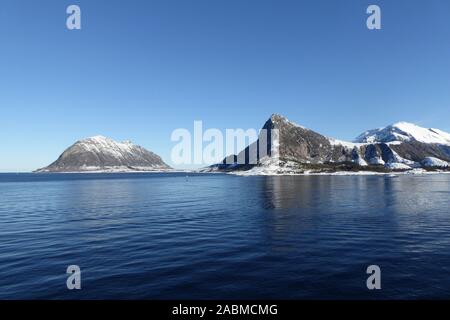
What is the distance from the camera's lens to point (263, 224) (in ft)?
208

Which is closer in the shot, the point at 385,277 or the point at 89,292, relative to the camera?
the point at 89,292

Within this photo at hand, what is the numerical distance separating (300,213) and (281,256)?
3881cm

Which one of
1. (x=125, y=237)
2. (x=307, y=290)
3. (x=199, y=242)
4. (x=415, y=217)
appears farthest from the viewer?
(x=415, y=217)

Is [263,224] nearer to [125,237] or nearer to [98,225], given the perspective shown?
[125,237]

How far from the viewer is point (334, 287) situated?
28.8 meters

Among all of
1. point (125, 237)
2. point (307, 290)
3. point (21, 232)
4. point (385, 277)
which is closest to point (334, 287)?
point (307, 290)

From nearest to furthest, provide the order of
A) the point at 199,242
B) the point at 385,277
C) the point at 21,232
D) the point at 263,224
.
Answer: the point at 385,277
the point at 199,242
the point at 21,232
the point at 263,224

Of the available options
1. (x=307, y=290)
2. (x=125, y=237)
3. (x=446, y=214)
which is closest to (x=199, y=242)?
(x=125, y=237)

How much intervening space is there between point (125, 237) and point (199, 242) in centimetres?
1314

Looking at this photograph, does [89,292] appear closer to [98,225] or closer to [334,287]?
[334,287]
